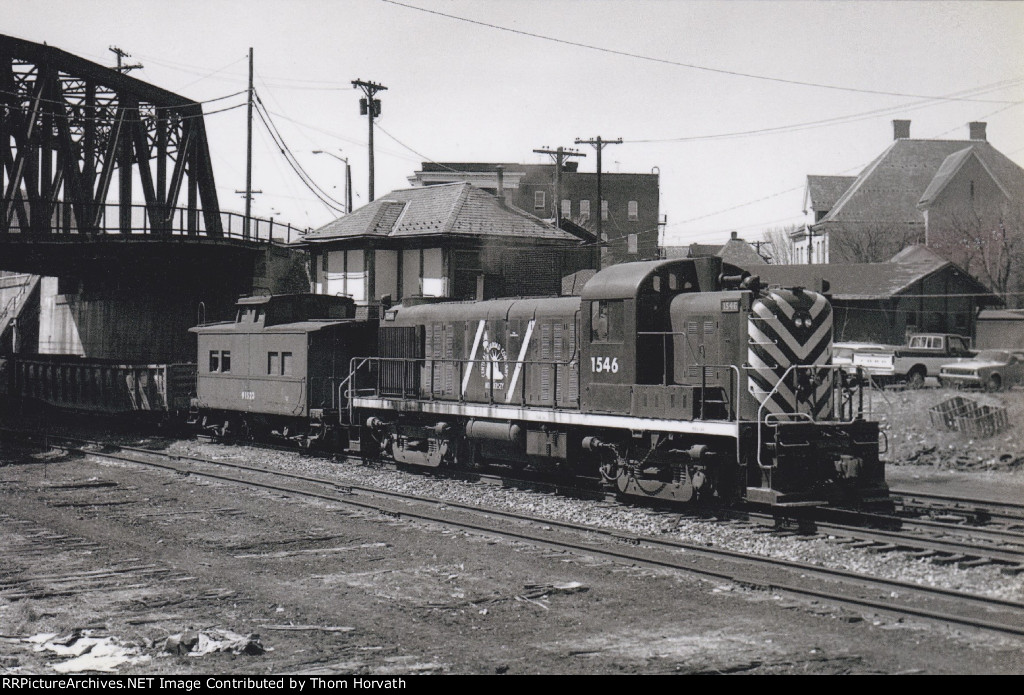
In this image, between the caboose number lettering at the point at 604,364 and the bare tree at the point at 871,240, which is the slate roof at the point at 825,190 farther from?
the caboose number lettering at the point at 604,364

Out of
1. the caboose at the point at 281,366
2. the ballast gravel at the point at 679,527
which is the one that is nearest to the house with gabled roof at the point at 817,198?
the caboose at the point at 281,366

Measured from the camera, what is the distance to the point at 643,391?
13.5 meters

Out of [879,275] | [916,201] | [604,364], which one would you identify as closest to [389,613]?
[604,364]

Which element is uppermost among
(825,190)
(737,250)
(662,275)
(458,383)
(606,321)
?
(825,190)

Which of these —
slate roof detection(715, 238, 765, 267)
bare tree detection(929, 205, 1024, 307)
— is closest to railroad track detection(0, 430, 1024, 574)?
bare tree detection(929, 205, 1024, 307)

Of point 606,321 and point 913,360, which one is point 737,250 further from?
point 606,321

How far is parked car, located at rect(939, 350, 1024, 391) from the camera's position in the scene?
3178 centimetres

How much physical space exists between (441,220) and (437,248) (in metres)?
1.14

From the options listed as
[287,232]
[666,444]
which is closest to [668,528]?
[666,444]

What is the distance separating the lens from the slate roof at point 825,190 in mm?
70250

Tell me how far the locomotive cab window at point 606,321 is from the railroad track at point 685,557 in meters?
3.00

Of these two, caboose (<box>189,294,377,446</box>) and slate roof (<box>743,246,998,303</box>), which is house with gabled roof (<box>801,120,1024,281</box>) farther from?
caboose (<box>189,294,377,446</box>)

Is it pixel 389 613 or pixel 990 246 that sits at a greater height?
pixel 990 246

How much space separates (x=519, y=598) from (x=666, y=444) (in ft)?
16.8
